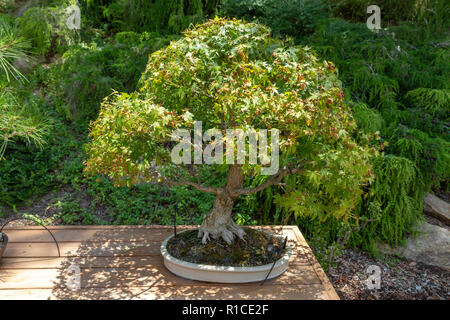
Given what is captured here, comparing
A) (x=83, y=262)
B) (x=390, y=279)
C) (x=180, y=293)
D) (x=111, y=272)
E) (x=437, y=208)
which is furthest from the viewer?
(x=437, y=208)

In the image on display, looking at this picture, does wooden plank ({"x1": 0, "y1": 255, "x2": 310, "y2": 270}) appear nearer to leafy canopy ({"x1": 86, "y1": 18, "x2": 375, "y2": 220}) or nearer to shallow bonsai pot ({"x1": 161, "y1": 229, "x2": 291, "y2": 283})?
shallow bonsai pot ({"x1": 161, "y1": 229, "x2": 291, "y2": 283})

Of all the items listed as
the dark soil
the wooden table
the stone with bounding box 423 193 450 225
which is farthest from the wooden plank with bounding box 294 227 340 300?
the stone with bounding box 423 193 450 225

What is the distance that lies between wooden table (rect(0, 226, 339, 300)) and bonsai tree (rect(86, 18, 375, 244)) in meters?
0.45

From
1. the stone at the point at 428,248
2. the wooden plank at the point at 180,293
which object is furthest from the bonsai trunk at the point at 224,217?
the stone at the point at 428,248

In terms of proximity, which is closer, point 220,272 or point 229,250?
point 220,272

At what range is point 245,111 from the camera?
1.85 m

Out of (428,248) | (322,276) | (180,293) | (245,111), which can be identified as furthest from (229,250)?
(428,248)

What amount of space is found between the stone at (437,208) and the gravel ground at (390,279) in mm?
493

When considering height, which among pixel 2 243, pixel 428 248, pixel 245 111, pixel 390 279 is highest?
pixel 245 111

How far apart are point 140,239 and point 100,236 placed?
0.28 m

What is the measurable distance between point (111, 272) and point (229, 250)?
26.3 inches

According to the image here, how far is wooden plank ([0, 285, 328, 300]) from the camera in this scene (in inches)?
76.6

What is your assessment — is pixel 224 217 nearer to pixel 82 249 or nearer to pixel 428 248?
pixel 82 249

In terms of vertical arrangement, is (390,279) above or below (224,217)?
below
